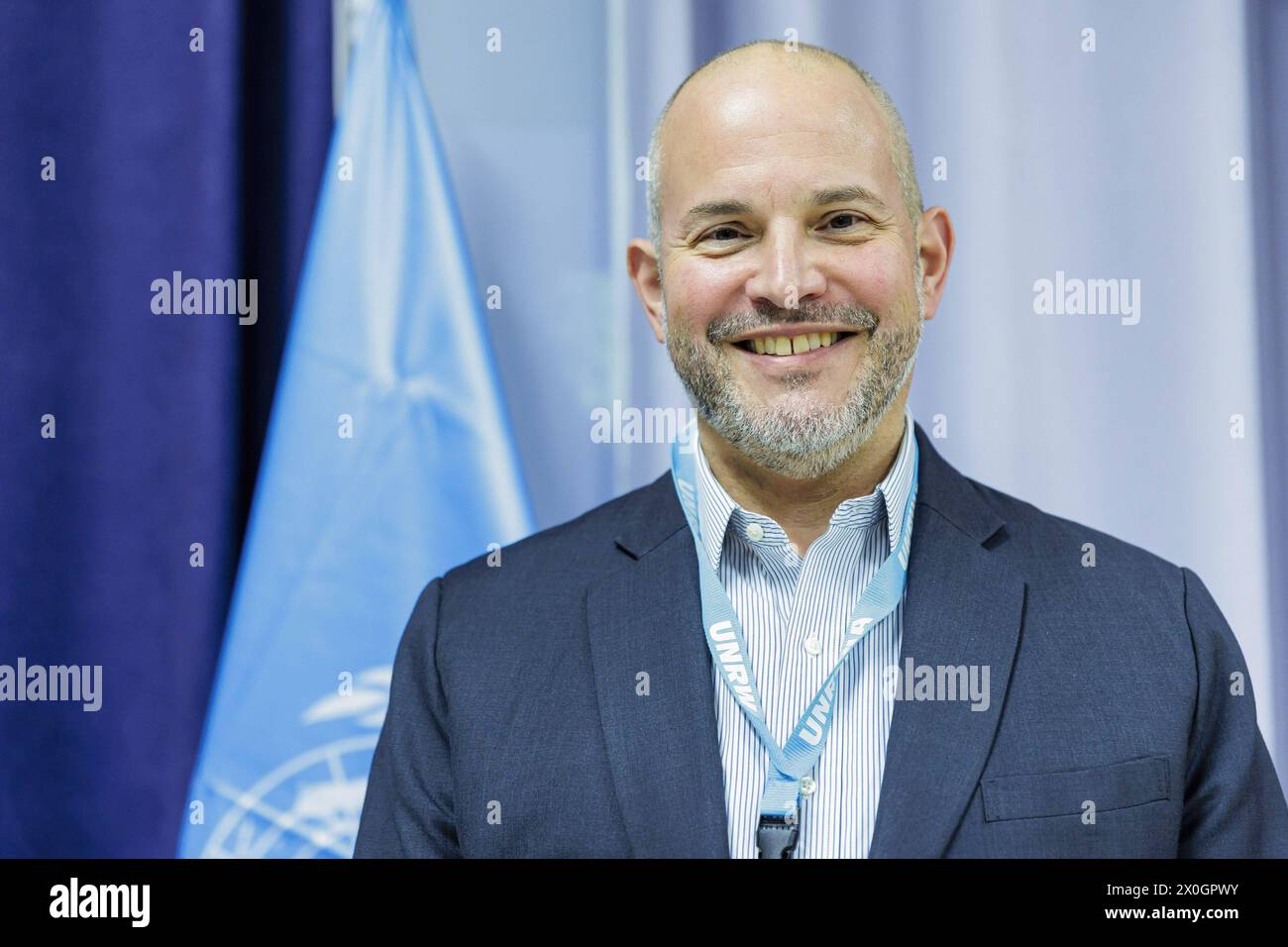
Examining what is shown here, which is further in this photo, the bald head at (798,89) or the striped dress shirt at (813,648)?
the bald head at (798,89)

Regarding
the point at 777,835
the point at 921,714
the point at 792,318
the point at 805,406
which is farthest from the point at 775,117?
the point at 777,835

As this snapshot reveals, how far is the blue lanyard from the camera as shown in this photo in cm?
150

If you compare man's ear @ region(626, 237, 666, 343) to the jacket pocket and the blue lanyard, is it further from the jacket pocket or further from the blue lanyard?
the jacket pocket

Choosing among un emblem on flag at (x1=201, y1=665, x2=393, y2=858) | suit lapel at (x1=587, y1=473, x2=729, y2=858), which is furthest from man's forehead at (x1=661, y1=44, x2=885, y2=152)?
un emblem on flag at (x1=201, y1=665, x2=393, y2=858)

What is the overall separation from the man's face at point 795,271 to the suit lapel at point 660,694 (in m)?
0.22

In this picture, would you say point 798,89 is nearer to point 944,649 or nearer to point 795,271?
point 795,271

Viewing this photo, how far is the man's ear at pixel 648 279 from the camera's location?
1.85 metres

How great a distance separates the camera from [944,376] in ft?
8.03

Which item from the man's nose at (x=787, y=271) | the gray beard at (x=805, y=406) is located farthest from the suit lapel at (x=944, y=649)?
the man's nose at (x=787, y=271)

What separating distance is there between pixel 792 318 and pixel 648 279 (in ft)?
1.04

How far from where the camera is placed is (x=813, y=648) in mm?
1624

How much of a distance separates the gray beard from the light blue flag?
706mm

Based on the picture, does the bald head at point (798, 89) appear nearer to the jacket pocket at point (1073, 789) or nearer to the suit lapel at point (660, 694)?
the suit lapel at point (660, 694)
